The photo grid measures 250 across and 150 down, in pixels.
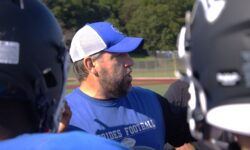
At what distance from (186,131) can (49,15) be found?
204cm

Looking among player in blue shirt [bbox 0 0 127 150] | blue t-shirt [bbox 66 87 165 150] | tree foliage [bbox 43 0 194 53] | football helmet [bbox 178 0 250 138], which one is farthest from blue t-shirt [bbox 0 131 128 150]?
tree foliage [bbox 43 0 194 53]

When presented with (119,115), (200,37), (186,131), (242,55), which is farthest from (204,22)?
(186,131)

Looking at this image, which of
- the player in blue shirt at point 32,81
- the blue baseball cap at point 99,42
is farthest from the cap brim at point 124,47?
the player in blue shirt at point 32,81

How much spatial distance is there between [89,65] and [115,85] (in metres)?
0.27

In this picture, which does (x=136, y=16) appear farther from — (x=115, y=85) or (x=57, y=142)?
(x=57, y=142)

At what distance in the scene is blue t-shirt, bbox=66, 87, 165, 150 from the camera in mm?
3727

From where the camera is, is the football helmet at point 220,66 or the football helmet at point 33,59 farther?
the football helmet at point 33,59

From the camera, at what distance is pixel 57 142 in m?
1.83

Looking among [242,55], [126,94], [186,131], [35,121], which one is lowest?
[186,131]

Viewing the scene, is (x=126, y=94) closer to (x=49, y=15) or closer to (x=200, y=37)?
(x=49, y=15)

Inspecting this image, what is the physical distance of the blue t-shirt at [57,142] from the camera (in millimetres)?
1821

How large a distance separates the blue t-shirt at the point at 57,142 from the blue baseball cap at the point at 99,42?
2.09 meters

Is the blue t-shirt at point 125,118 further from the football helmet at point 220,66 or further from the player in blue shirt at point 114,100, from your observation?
the football helmet at point 220,66

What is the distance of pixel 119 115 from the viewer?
380 cm
